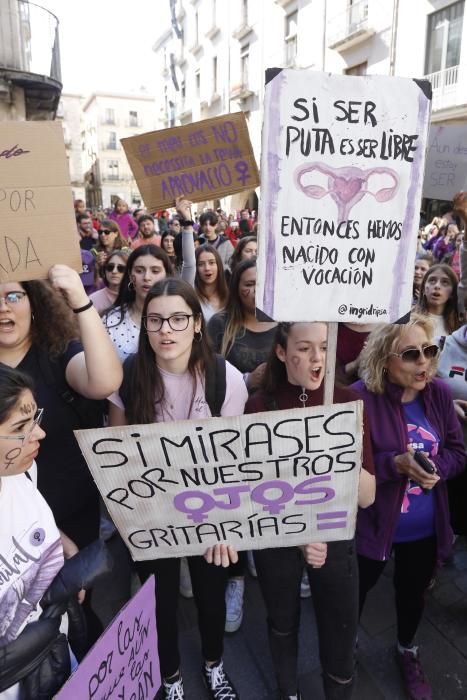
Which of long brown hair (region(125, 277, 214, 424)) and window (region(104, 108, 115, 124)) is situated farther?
window (region(104, 108, 115, 124))

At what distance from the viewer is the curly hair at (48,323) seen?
1.76 m

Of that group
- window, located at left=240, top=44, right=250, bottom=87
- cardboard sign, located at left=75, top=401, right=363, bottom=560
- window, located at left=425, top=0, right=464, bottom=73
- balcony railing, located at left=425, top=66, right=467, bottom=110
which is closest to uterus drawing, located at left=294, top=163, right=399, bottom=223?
cardboard sign, located at left=75, top=401, right=363, bottom=560

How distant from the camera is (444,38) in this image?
13.0 meters

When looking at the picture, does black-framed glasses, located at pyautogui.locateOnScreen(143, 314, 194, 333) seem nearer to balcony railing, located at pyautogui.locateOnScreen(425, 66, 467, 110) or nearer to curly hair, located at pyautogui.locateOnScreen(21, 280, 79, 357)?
curly hair, located at pyautogui.locateOnScreen(21, 280, 79, 357)

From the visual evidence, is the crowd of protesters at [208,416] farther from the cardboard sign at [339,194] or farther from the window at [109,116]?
the window at [109,116]

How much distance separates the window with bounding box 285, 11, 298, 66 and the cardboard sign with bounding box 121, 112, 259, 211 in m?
18.5

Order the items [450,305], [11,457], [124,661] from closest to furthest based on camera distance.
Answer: [11,457]
[124,661]
[450,305]

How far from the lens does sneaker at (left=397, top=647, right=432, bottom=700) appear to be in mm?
2000

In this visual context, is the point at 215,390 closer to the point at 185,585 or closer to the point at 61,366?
the point at 61,366

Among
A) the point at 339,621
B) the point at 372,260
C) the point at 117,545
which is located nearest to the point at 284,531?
the point at 339,621

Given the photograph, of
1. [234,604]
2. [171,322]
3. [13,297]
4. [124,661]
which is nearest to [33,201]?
[13,297]

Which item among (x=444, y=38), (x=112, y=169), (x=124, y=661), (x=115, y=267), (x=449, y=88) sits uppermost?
(x=112, y=169)

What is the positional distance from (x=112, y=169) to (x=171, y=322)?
5487 cm

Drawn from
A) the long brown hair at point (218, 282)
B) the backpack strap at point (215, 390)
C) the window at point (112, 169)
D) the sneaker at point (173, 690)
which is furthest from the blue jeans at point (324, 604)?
the window at point (112, 169)
